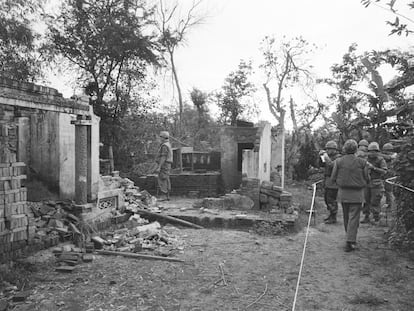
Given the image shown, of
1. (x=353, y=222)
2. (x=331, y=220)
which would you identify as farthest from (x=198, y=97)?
(x=353, y=222)

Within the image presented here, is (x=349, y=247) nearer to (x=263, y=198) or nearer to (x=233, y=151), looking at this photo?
(x=263, y=198)

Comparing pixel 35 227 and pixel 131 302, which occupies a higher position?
pixel 35 227

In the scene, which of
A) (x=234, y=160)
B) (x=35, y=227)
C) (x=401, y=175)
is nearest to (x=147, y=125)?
(x=234, y=160)

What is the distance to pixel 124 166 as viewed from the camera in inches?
615

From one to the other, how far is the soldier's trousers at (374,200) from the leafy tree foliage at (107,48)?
9.83 metres

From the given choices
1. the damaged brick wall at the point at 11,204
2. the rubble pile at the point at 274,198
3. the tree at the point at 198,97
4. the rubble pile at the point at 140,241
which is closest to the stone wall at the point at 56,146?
the rubble pile at the point at 140,241

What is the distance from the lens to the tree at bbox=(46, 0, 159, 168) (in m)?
14.0

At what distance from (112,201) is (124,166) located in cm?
754

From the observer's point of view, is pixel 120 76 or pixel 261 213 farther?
pixel 120 76

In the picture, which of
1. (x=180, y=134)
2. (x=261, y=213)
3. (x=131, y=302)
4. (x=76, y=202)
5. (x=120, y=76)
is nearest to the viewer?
(x=131, y=302)

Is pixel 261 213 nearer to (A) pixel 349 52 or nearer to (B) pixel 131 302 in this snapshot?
(B) pixel 131 302

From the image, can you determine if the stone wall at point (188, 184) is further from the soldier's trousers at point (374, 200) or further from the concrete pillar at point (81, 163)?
the soldier's trousers at point (374, 200)

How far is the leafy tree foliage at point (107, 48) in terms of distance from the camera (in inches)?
550

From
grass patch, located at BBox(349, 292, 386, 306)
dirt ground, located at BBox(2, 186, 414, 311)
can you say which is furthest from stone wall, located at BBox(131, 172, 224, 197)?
grass patch, located at BBox(349, 292, 386, 306)
